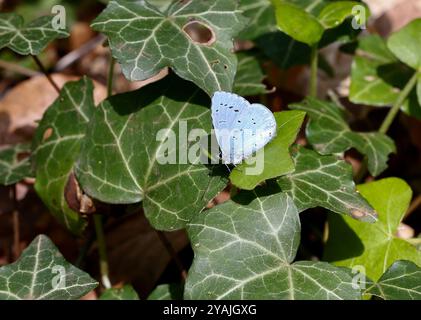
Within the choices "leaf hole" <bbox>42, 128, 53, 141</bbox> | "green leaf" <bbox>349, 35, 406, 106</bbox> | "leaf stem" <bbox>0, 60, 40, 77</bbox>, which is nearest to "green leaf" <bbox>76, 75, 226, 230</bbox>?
"leaf hole" <bbox>42, 128, 53, 141</bbox>

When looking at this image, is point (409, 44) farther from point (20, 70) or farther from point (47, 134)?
point (20, 70)

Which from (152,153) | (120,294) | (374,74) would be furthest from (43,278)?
(374,74)

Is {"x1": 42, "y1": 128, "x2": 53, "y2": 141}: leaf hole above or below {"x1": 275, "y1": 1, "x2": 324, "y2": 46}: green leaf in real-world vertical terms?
below

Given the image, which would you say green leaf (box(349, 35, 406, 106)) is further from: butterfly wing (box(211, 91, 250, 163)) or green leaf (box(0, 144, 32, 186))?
green leaf (box(0, 144, 32, 186))

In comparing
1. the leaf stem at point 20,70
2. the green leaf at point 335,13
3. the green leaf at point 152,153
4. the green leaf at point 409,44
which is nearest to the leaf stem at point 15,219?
the green leaf at point 152,153

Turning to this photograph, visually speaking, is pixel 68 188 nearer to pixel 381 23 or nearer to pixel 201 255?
pixel 201 255
